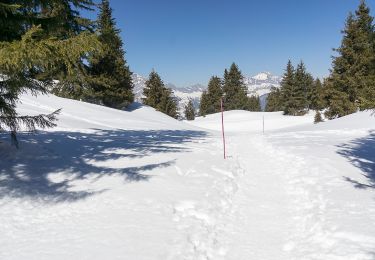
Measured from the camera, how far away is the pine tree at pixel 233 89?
79500 mm

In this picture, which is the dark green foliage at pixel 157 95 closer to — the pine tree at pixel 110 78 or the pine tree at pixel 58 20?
the pine tree at pixel 110 78

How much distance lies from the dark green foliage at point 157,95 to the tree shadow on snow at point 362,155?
Result: 44.9 metres

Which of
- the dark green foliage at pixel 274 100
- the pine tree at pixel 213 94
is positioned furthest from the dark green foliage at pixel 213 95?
the dark green foliage at pixel 274 100

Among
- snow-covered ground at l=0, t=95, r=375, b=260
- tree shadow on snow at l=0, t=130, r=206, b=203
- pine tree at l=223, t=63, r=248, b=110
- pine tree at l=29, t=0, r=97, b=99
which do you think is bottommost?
snow-covered ground at l=0, t=95, r=375, b=260

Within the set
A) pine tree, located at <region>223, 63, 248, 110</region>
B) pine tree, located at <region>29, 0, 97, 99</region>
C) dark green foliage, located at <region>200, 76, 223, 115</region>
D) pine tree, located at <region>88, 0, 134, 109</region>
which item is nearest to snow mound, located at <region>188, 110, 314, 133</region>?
pine tree, located at <region>88, 0, 134, 109</region>

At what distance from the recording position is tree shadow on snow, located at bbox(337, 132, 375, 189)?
1078cm

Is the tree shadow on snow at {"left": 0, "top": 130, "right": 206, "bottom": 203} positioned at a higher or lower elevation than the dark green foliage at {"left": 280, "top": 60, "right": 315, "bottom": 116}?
lower

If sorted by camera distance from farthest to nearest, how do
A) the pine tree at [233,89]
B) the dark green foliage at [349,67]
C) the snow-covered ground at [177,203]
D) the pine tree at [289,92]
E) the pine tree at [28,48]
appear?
the pine tree at [233,89] < the pine tree at [289,92] < the dark green foliage at [349,67] < the snow-covered ground at [177,203] < the pine tree at [28,48]

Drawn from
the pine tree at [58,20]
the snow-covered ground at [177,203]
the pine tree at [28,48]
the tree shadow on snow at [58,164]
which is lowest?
the snow-covered ground at [177,203]

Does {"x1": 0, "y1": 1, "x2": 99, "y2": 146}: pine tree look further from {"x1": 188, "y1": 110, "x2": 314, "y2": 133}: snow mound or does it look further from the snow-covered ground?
{"x1": 188, "y1": 110, "x2": 314, "y2": 133}: snow mound

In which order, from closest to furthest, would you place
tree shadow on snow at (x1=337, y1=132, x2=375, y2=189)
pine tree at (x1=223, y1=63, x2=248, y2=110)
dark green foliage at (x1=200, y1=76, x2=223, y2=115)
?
tree shadow on snow at (x1=337, y1=132, x2=375, y2=189), dark green foliage at (x1=200, y1=76, x2=223, y2=115), pine tree at (x1=223, y1=63, x2=248, y2=110)

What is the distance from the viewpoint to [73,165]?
10.4 meters

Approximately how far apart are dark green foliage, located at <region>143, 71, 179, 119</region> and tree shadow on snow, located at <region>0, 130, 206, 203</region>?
154ft

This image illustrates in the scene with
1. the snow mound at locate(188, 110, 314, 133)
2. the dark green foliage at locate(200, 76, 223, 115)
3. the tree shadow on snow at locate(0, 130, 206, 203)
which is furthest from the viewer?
the dark green foliage at locate(200, 76, 223, 115)
